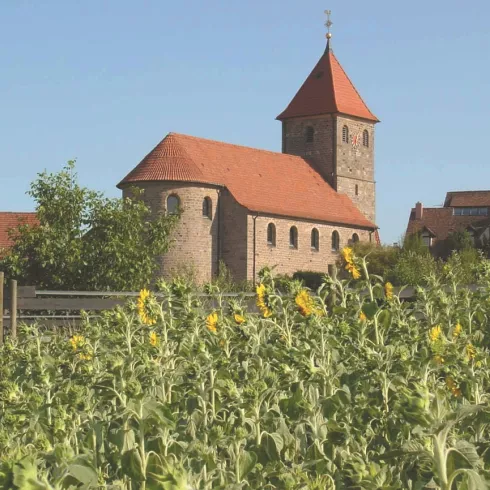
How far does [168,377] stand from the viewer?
14.5ft

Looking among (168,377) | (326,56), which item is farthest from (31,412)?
(326,56)

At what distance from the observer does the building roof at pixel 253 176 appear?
5309 cm

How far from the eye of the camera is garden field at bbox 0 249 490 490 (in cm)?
284

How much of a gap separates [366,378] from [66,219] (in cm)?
2936

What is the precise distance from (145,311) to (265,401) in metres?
1.67

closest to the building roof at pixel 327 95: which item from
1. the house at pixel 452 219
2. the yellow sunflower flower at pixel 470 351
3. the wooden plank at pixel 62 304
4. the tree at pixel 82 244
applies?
the house at pixel 452 219

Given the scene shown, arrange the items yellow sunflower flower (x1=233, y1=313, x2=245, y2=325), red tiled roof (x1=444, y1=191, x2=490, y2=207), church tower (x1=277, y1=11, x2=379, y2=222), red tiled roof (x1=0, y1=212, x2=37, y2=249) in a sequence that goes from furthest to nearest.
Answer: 1. red tiled roof (x1=444, y1=191, x2=490, y2=207)
2. church tower (x1=277, y1=11, x2=379, y2=222)
3. red tiled roof (x1=0, y1=212, x2=37, y2=249)
4. yellow sunflower flower (x1=233, y1=313, x2=245, y2=325)

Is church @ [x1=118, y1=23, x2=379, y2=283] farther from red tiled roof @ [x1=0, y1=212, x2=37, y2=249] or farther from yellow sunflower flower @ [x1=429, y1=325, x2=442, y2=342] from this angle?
yellow sunflower flower @ [x1=429, y1=325, x2=442, y2=342]

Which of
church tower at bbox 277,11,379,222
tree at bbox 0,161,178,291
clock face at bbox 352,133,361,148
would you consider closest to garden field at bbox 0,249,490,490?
tree at bbox 0,161,178,291

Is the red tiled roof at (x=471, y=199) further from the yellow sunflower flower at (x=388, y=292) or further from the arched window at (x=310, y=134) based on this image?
the yellow sunflower flower at (x=388, y=292)

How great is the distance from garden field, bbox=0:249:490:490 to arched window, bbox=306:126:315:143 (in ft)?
188

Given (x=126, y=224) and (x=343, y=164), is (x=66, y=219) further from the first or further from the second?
(x=343, y=164)

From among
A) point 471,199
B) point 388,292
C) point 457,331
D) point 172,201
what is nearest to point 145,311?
point 388,292

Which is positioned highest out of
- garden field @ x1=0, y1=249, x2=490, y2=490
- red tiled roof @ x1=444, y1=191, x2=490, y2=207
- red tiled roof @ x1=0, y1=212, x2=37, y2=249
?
red tiled roof @ x1=444, y1=191, x2=490, y2=207
